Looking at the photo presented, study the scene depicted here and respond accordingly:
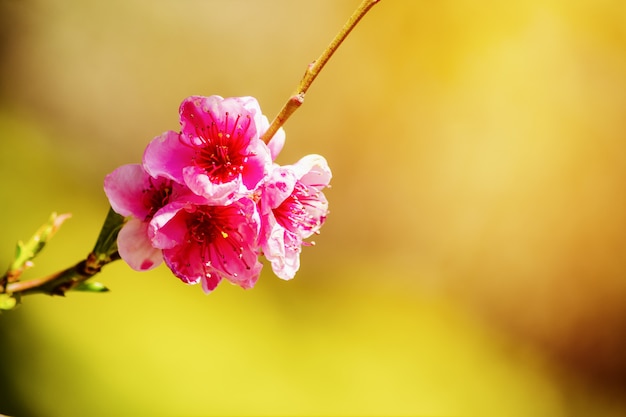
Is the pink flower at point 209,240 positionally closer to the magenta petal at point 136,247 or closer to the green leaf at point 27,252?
the magenta petal at point 136,247

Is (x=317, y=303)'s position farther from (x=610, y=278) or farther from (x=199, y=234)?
(x=199, y=234)

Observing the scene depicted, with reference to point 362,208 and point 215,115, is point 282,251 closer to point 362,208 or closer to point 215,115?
point 215,115

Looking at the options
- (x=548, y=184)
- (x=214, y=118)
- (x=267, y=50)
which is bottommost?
(x=214, y=118)

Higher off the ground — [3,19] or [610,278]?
[3,19]

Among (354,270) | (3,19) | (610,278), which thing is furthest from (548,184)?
(3,19)

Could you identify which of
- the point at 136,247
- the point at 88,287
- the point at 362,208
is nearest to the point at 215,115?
the point at 136,247

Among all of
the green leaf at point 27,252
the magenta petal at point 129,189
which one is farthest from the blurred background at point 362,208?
the magenta petal at point 129,189
